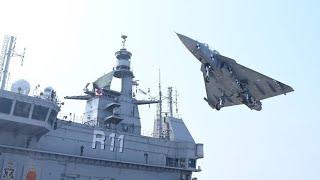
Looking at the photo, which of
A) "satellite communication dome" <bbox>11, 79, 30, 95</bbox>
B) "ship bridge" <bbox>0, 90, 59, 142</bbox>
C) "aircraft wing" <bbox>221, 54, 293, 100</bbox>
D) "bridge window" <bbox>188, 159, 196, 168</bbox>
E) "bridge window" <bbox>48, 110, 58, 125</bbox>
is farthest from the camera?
"bridge window" <bbox>188, 159, 196, 168</bbox>

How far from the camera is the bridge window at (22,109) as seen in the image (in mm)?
36969

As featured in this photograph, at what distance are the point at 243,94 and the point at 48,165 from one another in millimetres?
20242

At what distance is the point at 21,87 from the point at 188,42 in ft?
55.9

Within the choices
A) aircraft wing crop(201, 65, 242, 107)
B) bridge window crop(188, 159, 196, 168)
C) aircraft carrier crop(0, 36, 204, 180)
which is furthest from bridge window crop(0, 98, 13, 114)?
bridge window crop(188, 159, 196, 168)

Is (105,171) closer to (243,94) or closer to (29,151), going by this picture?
(29,151)

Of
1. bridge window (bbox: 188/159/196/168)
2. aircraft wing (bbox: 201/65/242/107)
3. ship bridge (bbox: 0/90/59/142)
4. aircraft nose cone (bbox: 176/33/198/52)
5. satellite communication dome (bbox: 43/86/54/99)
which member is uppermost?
aircraft nose cone (bbox: 176/33/198/52)

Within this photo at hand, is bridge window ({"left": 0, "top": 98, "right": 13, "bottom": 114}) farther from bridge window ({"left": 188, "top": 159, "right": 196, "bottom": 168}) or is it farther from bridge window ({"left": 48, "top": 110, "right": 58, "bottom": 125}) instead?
bridge window ({"left": 188, "top": 159, "right": 196, "bottom": 168})

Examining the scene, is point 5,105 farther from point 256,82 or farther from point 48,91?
point 256,82

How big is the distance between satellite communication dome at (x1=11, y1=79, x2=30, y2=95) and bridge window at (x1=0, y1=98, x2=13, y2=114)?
2.23 m

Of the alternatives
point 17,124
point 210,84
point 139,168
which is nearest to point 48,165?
point 17,124

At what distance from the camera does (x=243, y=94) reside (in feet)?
109

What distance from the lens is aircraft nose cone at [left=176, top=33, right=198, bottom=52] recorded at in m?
31.6

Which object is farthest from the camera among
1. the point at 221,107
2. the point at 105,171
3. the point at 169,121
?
the point at 169,121

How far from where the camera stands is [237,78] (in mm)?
33656
